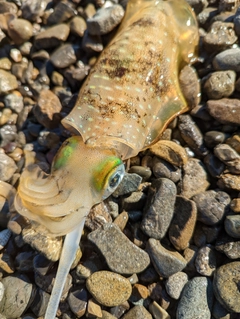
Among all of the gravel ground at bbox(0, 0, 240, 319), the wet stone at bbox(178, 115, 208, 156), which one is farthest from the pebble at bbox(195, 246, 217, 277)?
the wet stone at bbox(178, 115, 208, 156)

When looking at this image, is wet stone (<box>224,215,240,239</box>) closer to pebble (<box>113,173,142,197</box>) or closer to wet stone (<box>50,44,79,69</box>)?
pebble (<box>113,173,142,197</box>)

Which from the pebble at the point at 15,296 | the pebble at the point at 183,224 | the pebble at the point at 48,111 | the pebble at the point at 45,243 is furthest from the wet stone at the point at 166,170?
the pebble at the point at 15,296

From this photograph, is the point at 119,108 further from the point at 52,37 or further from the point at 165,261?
the point at 52,37

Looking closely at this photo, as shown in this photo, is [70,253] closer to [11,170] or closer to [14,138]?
[11,170]

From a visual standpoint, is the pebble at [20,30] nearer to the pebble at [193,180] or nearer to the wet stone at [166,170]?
the wet stone at [166,170]

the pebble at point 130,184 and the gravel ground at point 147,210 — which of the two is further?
the pebble at point 130,184

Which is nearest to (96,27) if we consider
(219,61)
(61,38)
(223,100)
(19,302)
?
(61,38)

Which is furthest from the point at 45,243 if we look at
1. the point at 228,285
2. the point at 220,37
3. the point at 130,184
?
the point at 220,37
